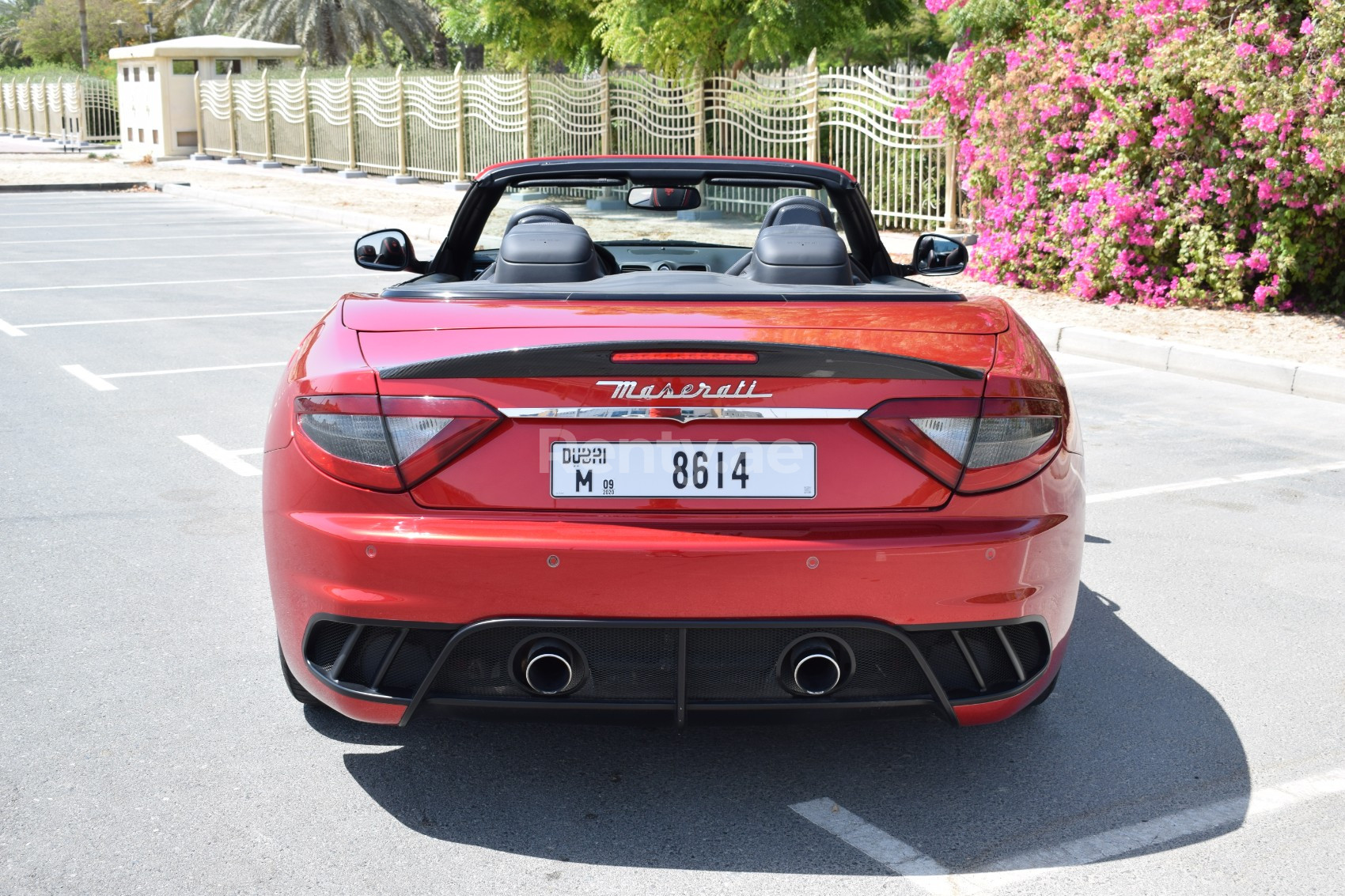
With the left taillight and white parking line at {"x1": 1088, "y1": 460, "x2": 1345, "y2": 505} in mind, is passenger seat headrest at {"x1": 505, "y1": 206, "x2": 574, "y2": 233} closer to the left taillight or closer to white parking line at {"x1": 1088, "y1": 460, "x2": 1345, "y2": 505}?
the left taillight

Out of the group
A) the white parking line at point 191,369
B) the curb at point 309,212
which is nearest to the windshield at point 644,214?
the white parking line at point 191,369

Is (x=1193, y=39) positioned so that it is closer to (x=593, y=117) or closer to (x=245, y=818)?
(x=245, y=818)

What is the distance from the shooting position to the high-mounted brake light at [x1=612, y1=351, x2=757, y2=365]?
2.87m

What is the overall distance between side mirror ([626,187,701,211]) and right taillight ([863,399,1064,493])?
5.76ft

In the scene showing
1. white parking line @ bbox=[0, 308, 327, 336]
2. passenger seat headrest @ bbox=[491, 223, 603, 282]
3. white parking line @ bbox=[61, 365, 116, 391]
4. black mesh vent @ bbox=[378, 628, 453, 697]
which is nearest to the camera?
black mesh vent @ bbox=[378, 628, 453, 697]

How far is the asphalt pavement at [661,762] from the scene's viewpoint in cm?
288

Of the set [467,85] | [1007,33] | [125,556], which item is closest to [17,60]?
[467,85]

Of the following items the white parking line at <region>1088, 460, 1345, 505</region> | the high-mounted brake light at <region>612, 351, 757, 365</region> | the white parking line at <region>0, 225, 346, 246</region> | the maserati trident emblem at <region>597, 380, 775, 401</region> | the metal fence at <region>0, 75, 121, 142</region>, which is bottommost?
the white parking line at <region>1088, 460, 1345, 505</region>

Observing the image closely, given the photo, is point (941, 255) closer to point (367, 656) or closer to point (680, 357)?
point (680, 357)

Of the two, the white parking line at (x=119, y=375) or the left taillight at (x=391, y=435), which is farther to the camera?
the white parking line at (x=119, y=375)

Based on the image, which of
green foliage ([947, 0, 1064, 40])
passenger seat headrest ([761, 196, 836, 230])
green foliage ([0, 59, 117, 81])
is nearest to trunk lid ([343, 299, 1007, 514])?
passenger seat headrest ([761, 196, 836, 230])

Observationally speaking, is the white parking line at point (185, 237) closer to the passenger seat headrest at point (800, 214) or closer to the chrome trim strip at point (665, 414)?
the passenger seat headrest at point (800, 214)

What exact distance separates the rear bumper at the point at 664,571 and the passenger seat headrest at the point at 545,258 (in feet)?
2.99

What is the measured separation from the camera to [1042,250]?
1305 cm
